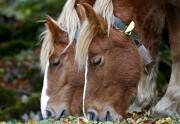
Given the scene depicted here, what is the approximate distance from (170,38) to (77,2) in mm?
1172

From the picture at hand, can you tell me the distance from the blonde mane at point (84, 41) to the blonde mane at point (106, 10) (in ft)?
0.67

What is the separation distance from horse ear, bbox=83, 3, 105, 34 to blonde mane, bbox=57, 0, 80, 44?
77cm

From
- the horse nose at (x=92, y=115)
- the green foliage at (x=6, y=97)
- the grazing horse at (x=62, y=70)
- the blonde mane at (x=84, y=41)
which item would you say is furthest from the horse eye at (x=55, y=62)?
the green foliage at (x=6, y=97)

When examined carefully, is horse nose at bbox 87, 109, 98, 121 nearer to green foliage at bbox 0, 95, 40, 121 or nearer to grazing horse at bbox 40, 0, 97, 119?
grazing horse at bbox 40, 0, 97, 119

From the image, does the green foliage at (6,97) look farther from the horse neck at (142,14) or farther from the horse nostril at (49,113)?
the horse neck at (142,14)

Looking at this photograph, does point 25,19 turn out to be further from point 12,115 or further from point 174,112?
point 174,112

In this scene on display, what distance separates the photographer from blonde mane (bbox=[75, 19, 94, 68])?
265 inches

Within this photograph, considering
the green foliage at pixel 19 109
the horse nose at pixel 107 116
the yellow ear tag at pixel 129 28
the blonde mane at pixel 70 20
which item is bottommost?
the green foliage at pixel 19 109

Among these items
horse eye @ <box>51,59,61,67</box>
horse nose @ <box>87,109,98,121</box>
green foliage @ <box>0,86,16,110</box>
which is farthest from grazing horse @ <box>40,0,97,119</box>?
green foliage @ <box>0,86,16,110</box>

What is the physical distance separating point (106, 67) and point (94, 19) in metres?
0.50

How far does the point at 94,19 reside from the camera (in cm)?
676

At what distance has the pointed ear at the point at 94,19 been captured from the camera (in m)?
6.66

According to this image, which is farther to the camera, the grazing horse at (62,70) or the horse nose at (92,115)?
the grazing horse at (62,70)

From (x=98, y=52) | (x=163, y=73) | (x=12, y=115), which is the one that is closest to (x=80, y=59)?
(x=98, y=52)
